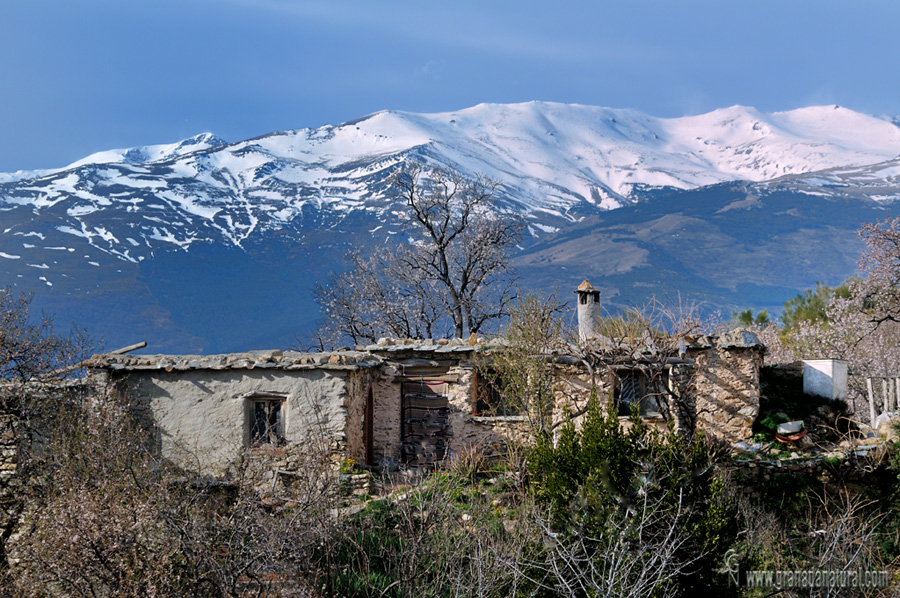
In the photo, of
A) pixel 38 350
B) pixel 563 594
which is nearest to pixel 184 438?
pixel 38 350

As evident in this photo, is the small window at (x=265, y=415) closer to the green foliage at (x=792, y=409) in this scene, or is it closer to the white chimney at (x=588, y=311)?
the white chimney at (x=588, y=311)

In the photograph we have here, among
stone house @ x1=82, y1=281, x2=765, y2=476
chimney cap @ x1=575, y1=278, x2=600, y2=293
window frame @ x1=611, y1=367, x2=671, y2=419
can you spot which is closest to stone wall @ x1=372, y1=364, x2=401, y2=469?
stone house @ x1=82, y1=281, x2=765, y2=476

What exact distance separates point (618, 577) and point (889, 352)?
2571 centimetres

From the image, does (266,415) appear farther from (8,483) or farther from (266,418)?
(8,483)

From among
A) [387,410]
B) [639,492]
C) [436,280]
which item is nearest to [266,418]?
[387,410]

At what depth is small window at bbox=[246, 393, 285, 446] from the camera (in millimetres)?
Result: 15523

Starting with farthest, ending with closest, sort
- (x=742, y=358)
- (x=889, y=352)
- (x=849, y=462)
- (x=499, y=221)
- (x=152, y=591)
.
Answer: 1. (x=499, y=221)
2. (x=889, y=352)
3. (x=742, y=358)
4. (x=849, y=462)
5. (x=152, y=591)

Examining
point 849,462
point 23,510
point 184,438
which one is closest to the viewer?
point 23,510

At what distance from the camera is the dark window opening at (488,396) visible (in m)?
16.8

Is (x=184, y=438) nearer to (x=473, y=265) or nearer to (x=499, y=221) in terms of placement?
(x=473, y=265)

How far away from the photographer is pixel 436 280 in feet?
98.0

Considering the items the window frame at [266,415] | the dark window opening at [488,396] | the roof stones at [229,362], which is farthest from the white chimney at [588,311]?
the window frame at [266,415]

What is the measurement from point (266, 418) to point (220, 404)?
97 centimetres

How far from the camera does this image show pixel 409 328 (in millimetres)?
29969
